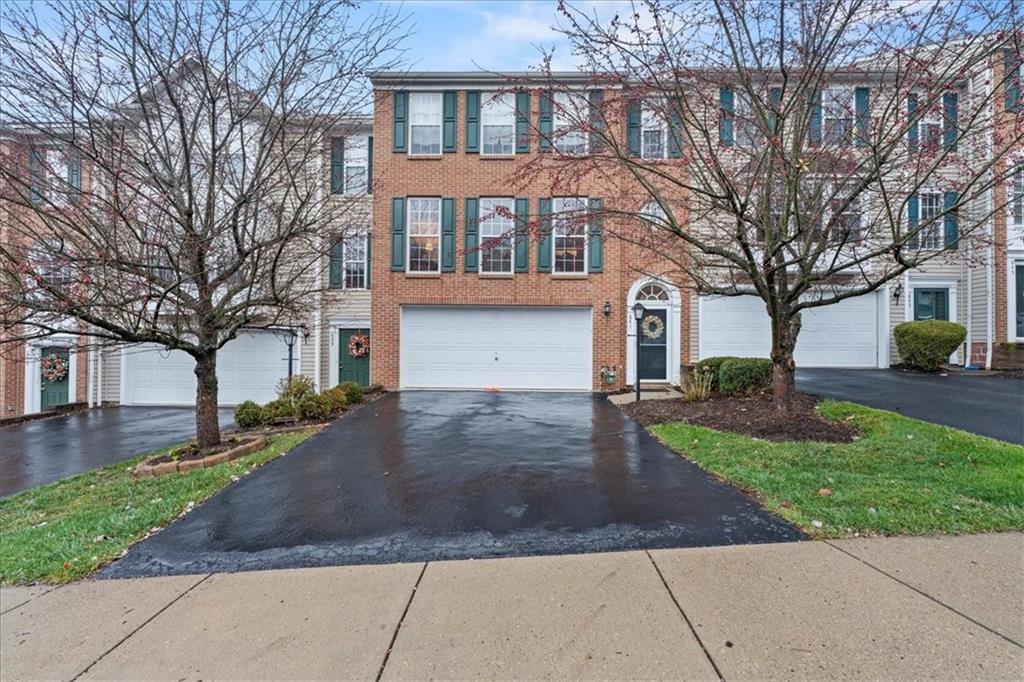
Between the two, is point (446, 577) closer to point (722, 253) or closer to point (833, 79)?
point (722, 253)

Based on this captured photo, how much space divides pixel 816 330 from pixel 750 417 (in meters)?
8.15

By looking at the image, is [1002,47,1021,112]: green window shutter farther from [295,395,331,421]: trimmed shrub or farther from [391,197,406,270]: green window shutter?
[391,197,406,270]: green window shutter

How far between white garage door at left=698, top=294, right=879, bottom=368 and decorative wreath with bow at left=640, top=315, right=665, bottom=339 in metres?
1.20

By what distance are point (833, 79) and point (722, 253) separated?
105 inches

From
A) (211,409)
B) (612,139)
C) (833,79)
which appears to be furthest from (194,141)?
(833,79)

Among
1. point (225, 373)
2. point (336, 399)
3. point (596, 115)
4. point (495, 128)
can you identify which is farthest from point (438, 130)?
point (225, 373)

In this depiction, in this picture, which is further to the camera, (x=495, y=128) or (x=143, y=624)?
(x=495, y=128)

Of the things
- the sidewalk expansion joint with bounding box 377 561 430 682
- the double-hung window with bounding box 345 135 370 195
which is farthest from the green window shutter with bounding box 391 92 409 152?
the sidewalk expansion joint with bounding box 377 561 430 682

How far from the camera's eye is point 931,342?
41.1ft

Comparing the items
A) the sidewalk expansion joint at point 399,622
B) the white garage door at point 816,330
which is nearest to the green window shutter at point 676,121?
the sidewalk expansion joint at point 399,622

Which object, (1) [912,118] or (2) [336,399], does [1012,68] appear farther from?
(2) [336,399]

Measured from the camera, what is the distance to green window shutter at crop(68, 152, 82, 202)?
18.4 ft

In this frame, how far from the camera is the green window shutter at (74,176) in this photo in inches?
221

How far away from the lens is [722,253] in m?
6.35
